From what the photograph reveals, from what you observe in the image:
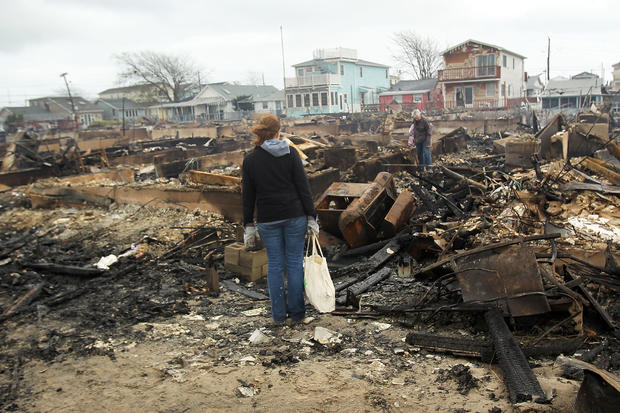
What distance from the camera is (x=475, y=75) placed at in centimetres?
4259

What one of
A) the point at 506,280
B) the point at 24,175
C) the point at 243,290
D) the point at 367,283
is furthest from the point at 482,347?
the point at 24,175

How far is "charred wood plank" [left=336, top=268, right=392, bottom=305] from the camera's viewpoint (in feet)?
15.2

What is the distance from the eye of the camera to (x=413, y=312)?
4.02 metres

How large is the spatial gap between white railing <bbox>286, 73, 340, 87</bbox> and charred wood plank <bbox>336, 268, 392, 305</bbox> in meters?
45.6

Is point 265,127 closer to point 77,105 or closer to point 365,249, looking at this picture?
point 365,249

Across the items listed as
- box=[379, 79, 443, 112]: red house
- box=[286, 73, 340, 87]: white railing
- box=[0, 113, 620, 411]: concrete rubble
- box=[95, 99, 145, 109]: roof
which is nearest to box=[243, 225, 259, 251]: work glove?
box=[0, 113, 620, 411]: concrete rubble

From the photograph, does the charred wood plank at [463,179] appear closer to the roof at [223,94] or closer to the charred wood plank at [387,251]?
the charred wood plank at [387,251]

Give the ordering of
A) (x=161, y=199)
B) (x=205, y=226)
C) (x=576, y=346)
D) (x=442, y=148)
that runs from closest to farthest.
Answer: (x=576, y=346) → (x=205, y=226) → (x=161, y=199) → (x=442, y=148)

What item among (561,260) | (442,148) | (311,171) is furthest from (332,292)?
(442,148)

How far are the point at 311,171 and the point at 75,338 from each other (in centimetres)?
594

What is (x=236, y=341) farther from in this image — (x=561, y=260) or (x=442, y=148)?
(x=442, y=148)

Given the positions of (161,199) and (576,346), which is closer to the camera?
(576,346)

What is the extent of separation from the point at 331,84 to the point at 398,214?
1772 inches

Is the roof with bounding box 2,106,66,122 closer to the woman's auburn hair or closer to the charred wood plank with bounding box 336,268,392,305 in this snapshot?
the charred wood plank with bounding box 336,268,392,305
